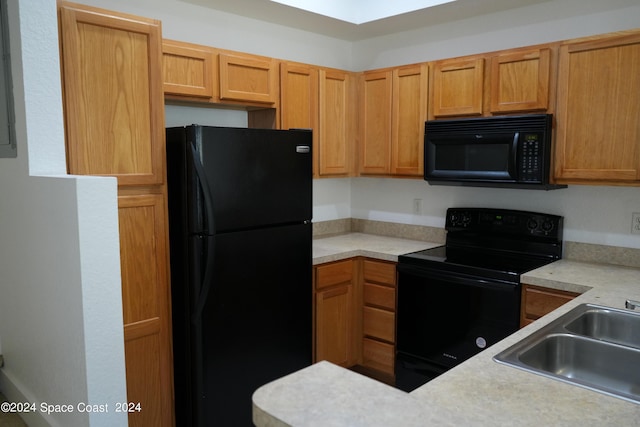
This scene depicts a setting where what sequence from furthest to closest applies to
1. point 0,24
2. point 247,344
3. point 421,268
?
point 421,268 < point 247,344 < point 0,24

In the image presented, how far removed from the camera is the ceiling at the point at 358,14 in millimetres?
2908

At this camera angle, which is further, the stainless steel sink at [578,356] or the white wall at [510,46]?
the white wall at [510,46]

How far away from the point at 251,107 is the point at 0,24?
1.56 m

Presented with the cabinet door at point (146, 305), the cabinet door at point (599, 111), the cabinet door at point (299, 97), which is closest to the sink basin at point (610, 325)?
the cabinet door at point (599, 111)

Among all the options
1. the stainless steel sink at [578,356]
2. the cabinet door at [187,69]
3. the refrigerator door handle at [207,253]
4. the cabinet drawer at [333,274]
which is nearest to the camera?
the stainless steel sink at [578,356]

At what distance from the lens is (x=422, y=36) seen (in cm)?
346

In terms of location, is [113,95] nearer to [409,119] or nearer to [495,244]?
[409,119]

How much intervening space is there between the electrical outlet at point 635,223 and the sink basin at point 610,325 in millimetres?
1138

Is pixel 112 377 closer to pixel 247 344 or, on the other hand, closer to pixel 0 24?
pixel 247 344

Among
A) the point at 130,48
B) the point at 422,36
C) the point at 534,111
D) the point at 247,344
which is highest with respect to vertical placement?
the point at 422,36

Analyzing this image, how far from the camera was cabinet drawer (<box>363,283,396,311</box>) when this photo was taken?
10.3ft

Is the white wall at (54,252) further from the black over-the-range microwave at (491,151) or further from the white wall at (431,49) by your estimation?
the black over-the-range microwave at (491,151)

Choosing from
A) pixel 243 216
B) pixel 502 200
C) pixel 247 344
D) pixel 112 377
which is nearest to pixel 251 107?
pixel 243 216

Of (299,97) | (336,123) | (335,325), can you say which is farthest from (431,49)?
(335,325)
